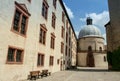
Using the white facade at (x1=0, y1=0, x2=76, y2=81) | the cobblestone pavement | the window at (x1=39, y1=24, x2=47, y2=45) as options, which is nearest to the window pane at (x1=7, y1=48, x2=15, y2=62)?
the white facade at (x1=0, y1=0, x2=76, y2=81)

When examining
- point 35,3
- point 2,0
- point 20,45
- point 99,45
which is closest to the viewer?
point 2,0

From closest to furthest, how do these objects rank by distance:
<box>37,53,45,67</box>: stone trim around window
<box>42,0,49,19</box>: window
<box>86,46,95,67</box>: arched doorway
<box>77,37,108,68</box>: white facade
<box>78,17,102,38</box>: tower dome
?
<box>37,53,45,67</box>: stone trim around window → <box>42,0,49,19</box>: window → <box>77,37,108,68</box>: white facade → <box>86,46,95,67</box>: arched doorway → <box>78,17,102,38</box>: tower dome

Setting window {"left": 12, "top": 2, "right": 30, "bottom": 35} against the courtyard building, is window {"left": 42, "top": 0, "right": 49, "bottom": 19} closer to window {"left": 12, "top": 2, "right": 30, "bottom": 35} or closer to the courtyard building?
window {"left": 12, "top": 2, "right": 30, "bottom": 35}

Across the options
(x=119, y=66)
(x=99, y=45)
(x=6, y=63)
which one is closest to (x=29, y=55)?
(x=6, y=63)

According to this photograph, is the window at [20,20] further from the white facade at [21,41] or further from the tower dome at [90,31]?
the tower dome at [90,31]

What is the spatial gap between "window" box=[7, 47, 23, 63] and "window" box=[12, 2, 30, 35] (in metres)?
1.59

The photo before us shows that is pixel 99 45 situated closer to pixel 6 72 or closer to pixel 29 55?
pixel 29 55

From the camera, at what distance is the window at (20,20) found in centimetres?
1145

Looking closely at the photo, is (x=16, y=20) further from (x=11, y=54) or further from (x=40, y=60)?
(x=40, y=60)

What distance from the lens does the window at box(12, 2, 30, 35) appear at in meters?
11.5

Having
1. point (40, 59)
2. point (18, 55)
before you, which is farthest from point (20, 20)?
point (40, 59)

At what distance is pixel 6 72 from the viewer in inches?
391

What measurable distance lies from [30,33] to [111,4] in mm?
26679

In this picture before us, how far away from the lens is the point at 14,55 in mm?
11133
